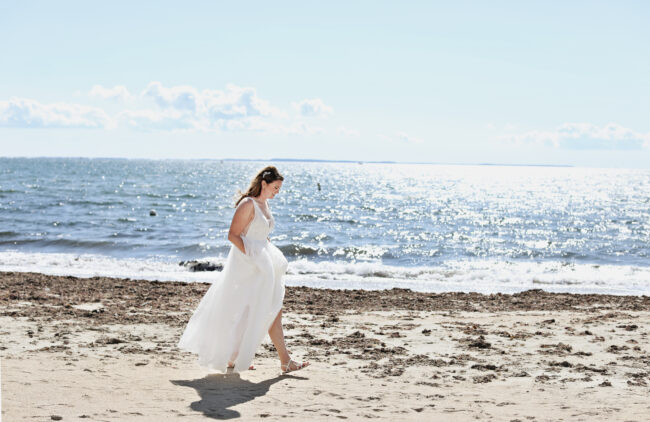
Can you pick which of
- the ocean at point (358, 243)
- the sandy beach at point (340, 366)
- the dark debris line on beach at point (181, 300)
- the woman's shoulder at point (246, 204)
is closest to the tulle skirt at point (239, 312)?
the sandy beach at point (340, 366)

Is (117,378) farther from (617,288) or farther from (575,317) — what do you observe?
(617,288)

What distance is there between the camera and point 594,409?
5.36m

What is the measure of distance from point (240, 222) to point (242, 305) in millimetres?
851

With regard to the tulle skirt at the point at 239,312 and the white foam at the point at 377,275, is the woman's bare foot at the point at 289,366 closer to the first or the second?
the tulle skirt at the point at 239,312

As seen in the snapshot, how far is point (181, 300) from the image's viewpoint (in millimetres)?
11227

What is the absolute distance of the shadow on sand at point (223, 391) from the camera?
17.1 feet

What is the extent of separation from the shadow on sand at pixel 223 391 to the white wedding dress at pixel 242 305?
5.4 inches

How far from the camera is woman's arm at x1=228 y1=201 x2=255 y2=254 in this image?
6.07m

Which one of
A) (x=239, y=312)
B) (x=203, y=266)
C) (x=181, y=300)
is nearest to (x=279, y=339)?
(x=239, y=312)

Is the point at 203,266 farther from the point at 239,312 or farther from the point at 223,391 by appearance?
the point at 223,391

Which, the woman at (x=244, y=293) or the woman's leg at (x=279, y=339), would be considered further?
the woman's leg at (x=279, y=339)

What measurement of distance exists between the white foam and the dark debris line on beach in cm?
187

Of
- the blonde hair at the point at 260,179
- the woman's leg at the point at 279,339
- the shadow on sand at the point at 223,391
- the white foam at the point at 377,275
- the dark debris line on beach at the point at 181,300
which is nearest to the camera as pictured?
the shadow on sand at the point at 223,391

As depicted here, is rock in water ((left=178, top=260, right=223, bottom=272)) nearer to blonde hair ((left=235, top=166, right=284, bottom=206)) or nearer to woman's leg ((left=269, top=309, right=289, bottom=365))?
woman's leg ((left=269, top=309, right=289, bottom=365))
